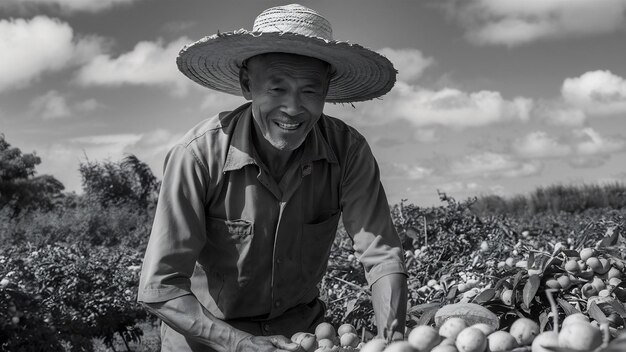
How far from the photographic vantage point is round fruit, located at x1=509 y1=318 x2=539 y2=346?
147 cm

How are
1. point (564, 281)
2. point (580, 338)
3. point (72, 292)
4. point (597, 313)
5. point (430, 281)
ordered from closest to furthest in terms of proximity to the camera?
point (580, 338), point (597, 313), point (564, 281), point (430, 281), point (72, 292)

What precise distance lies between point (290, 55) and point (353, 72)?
376mm

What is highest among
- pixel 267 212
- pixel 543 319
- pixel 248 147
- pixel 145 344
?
pixel 248 147

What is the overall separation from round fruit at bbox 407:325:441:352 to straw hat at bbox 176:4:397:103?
114 centimetres

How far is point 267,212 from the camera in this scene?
2.46 m

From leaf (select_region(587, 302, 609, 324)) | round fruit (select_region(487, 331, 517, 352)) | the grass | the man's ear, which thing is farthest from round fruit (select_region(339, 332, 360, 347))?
the grass

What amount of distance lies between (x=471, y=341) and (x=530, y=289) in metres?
0.77

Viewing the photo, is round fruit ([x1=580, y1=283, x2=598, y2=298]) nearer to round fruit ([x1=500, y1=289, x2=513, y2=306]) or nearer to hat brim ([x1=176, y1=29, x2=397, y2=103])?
round fruit ([x1=500, y1=289, x2=513, y2=306])

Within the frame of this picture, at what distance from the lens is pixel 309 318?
268 cm

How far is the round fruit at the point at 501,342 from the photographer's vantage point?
54.7 inches

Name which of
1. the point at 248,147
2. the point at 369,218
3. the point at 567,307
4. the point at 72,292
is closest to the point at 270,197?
the point at 248,147

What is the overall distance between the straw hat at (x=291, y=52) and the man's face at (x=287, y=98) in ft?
0.15

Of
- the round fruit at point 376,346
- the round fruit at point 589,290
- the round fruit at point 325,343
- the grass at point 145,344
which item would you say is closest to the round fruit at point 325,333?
the round fruit at point 325,343

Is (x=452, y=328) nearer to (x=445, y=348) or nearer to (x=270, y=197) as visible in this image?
(x=445, y=348)
